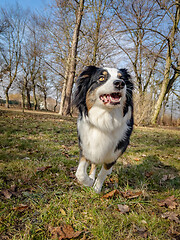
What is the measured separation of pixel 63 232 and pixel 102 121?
137 centimetres

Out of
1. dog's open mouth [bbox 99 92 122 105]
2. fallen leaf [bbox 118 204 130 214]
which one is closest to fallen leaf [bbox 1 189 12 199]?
fallen leaf [bbox 118 204 130 214]

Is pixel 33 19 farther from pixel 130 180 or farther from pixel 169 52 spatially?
pixel 130 180

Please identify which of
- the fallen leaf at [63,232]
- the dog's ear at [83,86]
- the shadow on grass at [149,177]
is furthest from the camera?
the shadow on grass at [149,177]

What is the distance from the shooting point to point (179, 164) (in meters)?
4.09

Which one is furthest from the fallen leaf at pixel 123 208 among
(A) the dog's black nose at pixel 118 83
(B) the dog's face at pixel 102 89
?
(A) the dog's black nose at pixel 118 83

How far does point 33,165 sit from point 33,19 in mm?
20500

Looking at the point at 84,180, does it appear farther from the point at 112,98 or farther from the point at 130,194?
the point at 112,98

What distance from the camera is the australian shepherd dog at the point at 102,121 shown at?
2.34 metres

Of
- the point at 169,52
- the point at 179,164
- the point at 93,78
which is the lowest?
the point at 179,164

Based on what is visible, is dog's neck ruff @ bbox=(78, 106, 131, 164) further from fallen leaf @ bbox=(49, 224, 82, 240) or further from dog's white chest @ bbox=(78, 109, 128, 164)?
fallen leaf @ bbox=(49, 224, 82, 240)

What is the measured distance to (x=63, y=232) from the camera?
1638mm

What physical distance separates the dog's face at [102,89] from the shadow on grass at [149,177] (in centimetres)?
123

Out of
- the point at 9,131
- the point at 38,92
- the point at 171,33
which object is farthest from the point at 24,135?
the point at 38,92

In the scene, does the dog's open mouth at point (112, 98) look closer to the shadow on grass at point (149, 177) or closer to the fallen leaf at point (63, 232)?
the shadow on grass at point (149, 177)
